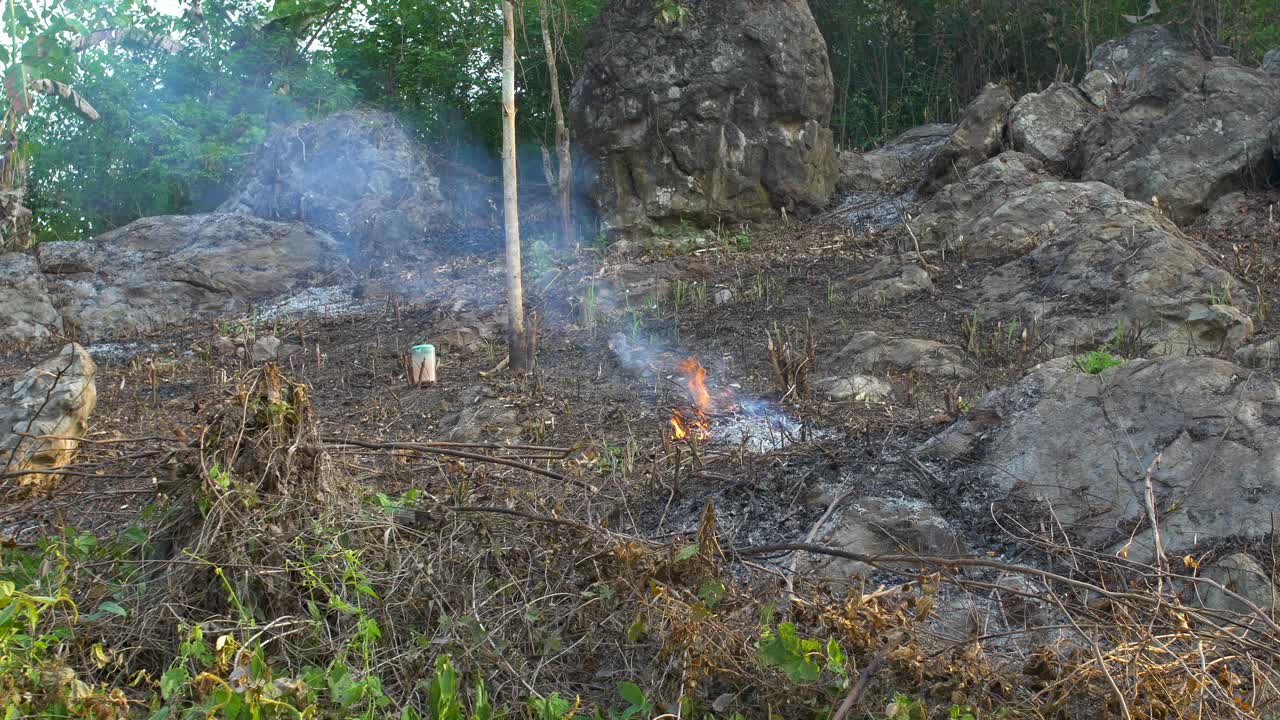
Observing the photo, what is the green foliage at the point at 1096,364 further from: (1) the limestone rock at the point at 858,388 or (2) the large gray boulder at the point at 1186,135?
(2) the large gray boulder at the point at 1186,135

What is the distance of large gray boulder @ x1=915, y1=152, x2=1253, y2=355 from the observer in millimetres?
6664

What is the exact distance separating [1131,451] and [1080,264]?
3.80 meters

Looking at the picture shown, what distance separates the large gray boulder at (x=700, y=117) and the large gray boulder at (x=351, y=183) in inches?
79.9

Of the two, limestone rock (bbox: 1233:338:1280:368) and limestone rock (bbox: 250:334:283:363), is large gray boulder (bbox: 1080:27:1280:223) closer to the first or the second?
limestone rock (bbox: 1233:338:1280:368)

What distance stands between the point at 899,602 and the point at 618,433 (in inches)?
118

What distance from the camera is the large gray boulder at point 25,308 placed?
9742mm

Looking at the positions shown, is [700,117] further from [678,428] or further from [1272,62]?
[678,428]

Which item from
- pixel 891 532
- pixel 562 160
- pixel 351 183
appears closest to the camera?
pixel 891 532

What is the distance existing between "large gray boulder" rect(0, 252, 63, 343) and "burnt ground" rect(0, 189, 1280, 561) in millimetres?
765

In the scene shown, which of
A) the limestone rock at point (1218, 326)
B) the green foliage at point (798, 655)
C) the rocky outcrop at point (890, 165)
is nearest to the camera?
the green foliage at point (798, 655)

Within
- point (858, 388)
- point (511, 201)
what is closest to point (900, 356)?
point (858, 388)

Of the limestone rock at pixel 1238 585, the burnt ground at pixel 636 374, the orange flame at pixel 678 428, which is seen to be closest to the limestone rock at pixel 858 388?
the burnt ground at pixel 636 374

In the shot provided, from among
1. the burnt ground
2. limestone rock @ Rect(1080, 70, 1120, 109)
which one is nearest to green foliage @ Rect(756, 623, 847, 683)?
the burnt ground

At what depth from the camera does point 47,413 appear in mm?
4867
